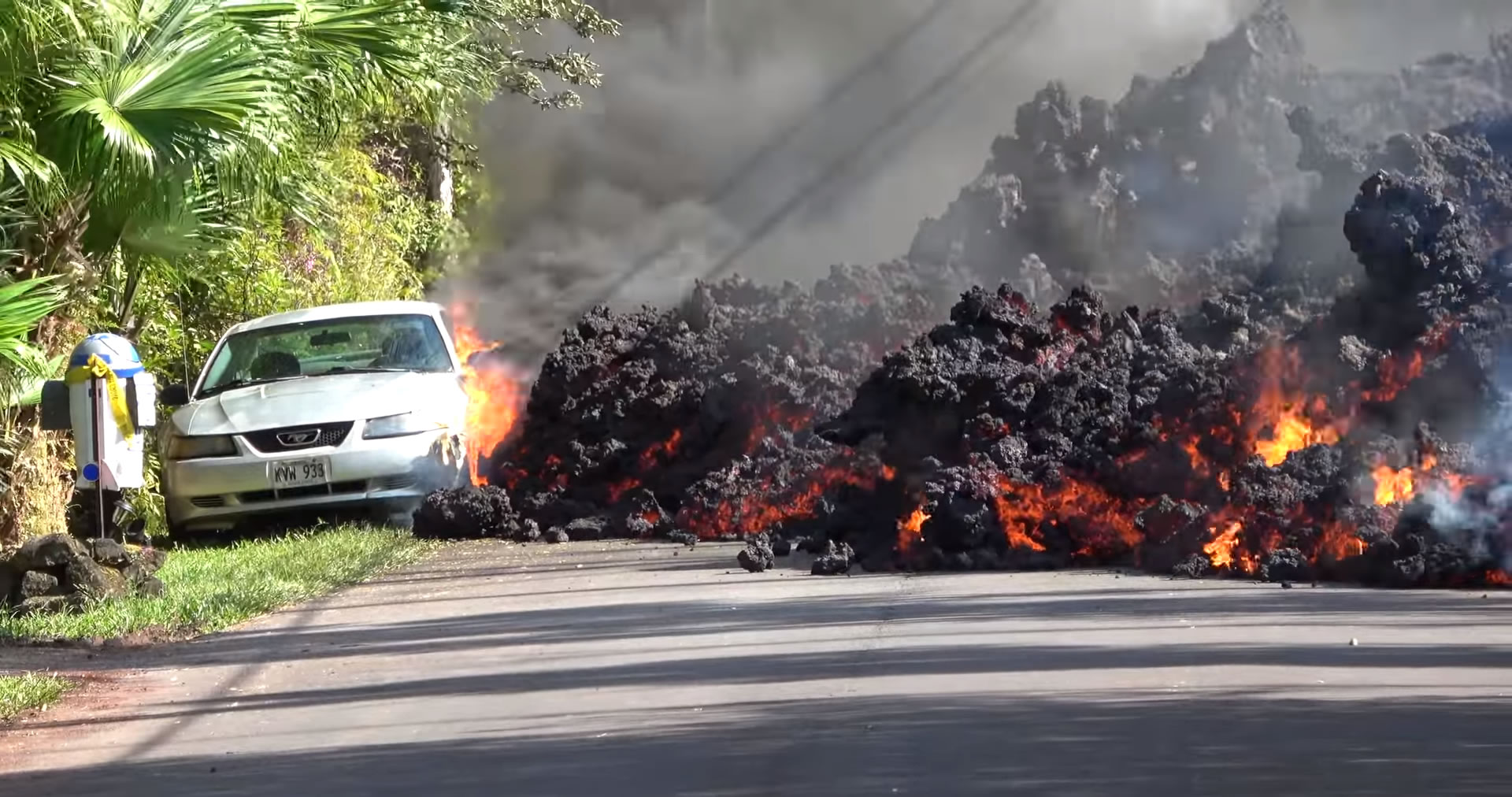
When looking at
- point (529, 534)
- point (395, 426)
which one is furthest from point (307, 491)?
point (529, 534)

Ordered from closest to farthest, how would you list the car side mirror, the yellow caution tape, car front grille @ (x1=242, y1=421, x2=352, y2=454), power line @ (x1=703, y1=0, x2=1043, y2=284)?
the yellow caution tape → car front grille @ (x1=242, y1=421, x2=352, y2=454) → the car side mirror → power line @ (x1=703, y1=0, x2=1043, y2=284)

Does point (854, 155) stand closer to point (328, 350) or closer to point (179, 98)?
point (328, 350)

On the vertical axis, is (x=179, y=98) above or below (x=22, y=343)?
above

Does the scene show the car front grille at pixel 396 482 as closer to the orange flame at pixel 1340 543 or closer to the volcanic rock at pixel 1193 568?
the volcanic rock at pixel 1193 568

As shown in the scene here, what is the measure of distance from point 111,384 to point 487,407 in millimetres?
5422

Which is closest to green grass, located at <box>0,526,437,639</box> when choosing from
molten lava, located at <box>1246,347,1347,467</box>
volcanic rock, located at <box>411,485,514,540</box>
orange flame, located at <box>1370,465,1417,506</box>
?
volcanic rock, located at <box>411,485,514,540</box>

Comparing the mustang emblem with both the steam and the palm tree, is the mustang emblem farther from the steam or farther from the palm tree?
the steam

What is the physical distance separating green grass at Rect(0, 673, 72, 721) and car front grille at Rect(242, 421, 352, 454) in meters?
6.01

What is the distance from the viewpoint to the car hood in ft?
48.8

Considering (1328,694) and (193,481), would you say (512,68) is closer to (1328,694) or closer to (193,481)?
(193,481)

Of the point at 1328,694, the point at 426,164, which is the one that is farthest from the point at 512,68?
the point at 1328,694

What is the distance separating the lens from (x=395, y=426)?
14.9 metres

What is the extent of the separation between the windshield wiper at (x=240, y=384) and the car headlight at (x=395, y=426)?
102 cm

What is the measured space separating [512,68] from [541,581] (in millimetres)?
12241
